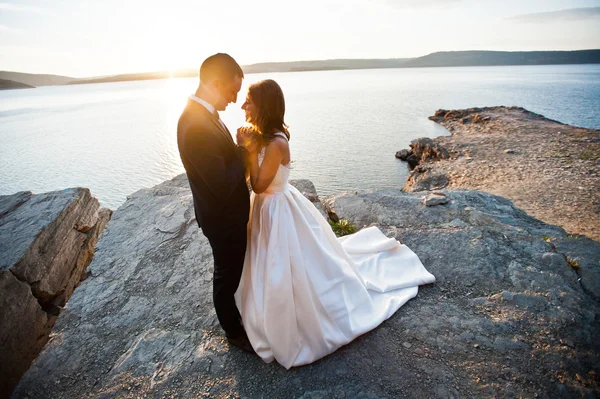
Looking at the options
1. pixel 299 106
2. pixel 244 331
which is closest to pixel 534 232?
pixel 244 331

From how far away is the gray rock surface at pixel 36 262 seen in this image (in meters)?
4.46

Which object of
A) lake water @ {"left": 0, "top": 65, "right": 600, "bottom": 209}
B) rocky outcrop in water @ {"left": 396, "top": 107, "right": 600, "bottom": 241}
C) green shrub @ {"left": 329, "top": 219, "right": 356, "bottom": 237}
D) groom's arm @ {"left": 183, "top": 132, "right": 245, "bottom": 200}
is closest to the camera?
groom's arm @ {"left": 183, "top": 132, "right": 245, "bottom": 200}

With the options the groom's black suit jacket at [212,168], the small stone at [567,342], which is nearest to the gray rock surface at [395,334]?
the small stone at [567,342]

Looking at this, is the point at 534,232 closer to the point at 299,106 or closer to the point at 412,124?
the point at 412,124

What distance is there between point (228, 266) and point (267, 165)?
3.38 ft

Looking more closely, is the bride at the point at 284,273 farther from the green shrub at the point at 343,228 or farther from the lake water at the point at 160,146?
the lake water at the point at 160,146

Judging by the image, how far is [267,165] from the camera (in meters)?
2.96

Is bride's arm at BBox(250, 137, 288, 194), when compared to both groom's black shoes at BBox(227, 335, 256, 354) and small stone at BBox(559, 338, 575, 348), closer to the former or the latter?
groom's black shoes at BBox(227, 335, 256, 354)

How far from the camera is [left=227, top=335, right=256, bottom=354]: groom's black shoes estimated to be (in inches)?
127

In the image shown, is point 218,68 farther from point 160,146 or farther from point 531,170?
point 160,146

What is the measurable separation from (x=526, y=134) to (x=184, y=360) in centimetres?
1804

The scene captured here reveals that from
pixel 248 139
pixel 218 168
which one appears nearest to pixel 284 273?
pixel 218 168

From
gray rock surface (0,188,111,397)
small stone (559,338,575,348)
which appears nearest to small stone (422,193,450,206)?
small stone (559,338,575,348)

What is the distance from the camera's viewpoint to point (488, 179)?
418 inches
